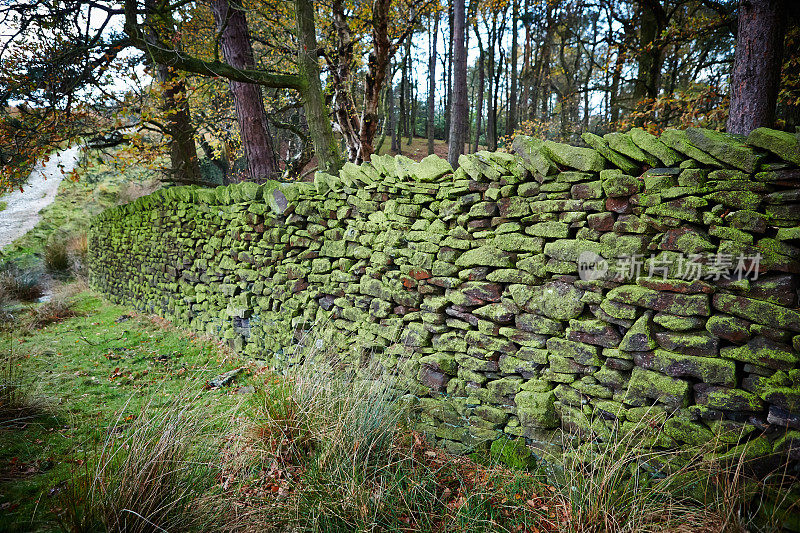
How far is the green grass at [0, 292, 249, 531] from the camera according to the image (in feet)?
8.32

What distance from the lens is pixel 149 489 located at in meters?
2.02

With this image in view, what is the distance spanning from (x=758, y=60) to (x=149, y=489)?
5.59 m

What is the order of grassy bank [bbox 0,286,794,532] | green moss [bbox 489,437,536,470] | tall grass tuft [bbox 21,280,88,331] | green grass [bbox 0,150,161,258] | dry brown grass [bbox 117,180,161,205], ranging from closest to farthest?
grassy bank [bbox 0,286,794,532], green moss [bbox 489,437,536,470], tall grass tuft [bbox 21,280,88,331], green grass [bbox 0,150,161,258], dry brown grass [bbox 117,180,161,205]

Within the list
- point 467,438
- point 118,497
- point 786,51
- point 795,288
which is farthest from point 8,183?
point 786,51

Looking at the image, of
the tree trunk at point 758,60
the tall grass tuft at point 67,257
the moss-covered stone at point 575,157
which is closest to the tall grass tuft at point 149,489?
the moss-covered stone at point 575,157

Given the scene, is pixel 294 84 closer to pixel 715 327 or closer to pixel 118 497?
pixel 118 497

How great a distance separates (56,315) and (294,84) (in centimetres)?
664

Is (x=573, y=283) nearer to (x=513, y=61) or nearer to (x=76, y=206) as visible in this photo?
(x=513, y=61)

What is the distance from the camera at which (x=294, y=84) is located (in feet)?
16.9

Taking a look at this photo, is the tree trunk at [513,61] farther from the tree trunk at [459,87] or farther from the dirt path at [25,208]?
the dirt path at [25,208]

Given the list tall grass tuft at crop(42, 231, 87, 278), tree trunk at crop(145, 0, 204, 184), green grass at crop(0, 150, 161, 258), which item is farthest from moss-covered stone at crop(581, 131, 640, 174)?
green grass at crop(0, 150, 161, 258)

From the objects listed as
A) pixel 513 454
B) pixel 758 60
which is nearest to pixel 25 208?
pixel 513 454

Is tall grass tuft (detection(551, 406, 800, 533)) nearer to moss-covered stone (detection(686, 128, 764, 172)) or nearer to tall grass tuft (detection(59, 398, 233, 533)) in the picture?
moss-covered stone (detection(686, 128, 764, 172))

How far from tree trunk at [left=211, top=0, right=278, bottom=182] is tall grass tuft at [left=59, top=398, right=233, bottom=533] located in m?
4.80
